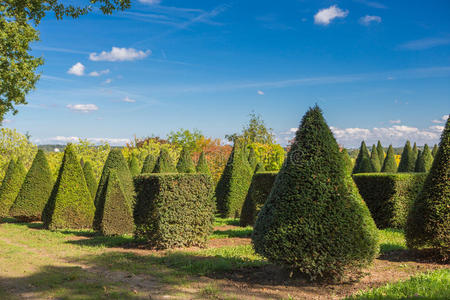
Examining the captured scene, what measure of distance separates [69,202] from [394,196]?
13525mm

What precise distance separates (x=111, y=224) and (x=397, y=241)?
968cm

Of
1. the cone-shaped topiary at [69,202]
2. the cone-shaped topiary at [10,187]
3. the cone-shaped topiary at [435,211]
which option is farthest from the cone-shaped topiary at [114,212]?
the cone-shaped topiary at [10,187]

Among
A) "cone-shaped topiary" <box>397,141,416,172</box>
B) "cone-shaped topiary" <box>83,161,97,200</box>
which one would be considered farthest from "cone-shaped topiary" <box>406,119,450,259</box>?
"cone-shaped topiary" <box>397,141,416,172</box>

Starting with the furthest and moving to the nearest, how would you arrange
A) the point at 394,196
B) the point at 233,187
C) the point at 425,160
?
the point at 425,160 → the point at 233,187 → the point at 394,196

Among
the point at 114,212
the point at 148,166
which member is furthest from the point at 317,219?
the point at 148,166

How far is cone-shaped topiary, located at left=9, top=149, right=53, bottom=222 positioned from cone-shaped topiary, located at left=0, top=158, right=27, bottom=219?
1.47m

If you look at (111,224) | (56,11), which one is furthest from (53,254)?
(56,11)

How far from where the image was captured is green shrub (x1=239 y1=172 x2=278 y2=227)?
13.0m

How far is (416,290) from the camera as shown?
559 centimetres

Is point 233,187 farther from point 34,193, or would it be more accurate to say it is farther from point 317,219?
point 317,219

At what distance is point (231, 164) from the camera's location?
Answer: 2084 centimetres

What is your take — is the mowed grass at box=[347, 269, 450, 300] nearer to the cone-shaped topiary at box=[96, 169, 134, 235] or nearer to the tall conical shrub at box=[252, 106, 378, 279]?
the tall conical shrub at box=[252, 106, 378, 279]

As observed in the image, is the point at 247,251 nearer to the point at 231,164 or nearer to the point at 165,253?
the point at 165,253

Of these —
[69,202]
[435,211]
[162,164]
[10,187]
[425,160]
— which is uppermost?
[425,160]
